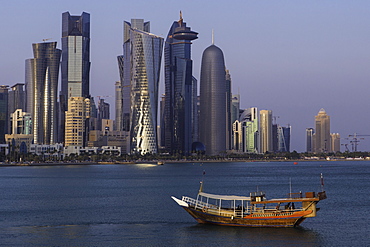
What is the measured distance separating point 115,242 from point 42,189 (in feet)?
300

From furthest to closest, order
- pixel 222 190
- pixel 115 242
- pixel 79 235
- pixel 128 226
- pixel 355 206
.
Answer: pixel 222 190 → pixel 355 206 → pixel 128 226 → pixel 79 235 → pixel 115 242

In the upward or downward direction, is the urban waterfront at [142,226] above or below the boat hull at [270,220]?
below

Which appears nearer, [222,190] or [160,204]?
[160,204]

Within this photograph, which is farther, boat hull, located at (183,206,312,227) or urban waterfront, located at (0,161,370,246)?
boat hull, located at (183,206,312,227)

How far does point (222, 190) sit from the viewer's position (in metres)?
162

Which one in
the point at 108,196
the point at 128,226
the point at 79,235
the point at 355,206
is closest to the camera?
the point at 79,235

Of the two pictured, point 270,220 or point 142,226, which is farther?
point 142,226

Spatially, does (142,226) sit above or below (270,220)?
below

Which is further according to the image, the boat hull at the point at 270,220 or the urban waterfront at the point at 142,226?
the boat hull at the point at 270,220

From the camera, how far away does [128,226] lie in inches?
3524

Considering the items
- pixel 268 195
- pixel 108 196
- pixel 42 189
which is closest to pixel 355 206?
pixel 268 195

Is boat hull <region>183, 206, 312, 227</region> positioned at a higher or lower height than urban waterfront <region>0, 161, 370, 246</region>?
higher

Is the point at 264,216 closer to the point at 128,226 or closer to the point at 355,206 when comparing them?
the point at 128,226

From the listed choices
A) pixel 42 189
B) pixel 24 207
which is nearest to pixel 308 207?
pixel 24 207
